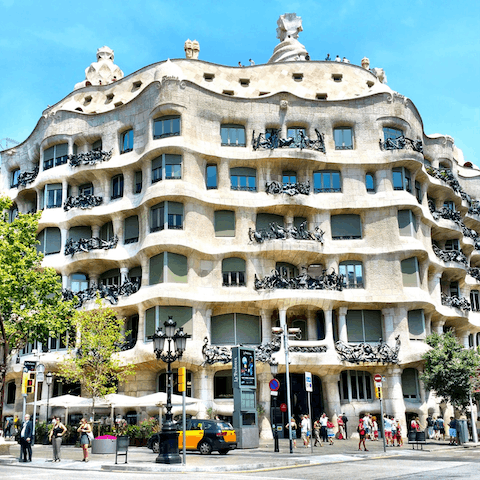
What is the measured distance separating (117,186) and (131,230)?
3714 millimetres

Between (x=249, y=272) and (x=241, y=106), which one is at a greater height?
(x=241, y=106)

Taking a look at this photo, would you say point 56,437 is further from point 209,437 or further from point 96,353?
point 96,353

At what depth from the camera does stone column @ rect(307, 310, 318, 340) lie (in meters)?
42.9

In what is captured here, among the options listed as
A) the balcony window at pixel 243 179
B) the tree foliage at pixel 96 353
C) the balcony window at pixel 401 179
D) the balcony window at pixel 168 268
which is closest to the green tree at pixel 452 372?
the balcony window at pixel 401 179

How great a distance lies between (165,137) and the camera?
4309 centimetres

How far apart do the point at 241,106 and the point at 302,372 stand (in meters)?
18.7

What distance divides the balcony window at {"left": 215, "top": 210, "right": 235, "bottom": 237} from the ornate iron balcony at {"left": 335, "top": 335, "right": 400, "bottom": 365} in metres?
10.2

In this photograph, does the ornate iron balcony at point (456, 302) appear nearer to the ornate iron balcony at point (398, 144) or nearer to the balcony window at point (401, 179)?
the balcony window at point (401, 179)

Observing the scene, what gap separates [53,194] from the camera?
46750 millimetres

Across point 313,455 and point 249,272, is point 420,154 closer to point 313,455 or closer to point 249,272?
point 249,272

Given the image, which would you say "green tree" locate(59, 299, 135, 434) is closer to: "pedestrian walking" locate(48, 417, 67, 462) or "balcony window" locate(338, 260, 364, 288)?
"pedestrian walking" locate(48, 417, 67, 462)

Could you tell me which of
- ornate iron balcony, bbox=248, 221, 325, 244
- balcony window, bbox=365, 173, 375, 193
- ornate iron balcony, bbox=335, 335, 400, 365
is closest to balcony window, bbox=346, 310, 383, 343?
ornate iron balcony, bbox=335, 335, 400, 365

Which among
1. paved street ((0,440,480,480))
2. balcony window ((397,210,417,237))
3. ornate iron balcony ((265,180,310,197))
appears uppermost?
ornate iron balcony ((265,180,310,197))

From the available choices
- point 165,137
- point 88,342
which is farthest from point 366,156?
point 88,342
